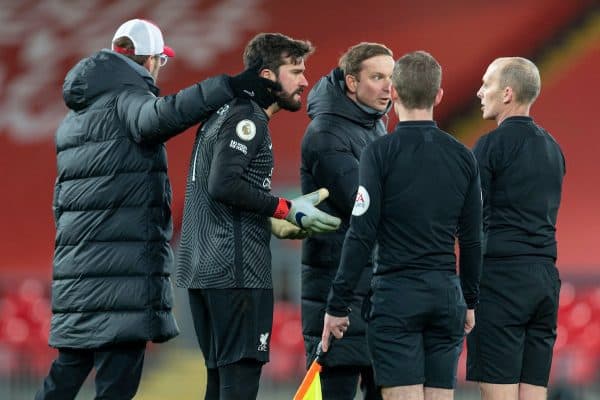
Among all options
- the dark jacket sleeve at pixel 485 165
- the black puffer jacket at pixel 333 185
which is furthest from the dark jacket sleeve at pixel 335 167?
the dark jacket sleeve at pixel 485 165

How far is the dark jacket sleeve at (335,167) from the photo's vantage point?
449 cm

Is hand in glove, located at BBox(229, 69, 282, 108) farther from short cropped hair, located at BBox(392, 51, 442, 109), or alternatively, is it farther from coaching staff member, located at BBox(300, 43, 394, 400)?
short cropped hair, located at BBox(392, 51, 442, 109)

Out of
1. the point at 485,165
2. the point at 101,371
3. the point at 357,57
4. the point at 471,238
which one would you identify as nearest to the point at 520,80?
the point at 485,165

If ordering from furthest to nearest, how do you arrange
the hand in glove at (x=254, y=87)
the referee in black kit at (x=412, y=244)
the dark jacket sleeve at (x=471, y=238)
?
the hand in glove at (x=254, y=87), the dark jacket sleeve at (x=471, y=238), the referee in black kit at (x=412, y=244)

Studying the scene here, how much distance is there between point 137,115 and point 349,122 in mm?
786

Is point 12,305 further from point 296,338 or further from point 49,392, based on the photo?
point 49,392

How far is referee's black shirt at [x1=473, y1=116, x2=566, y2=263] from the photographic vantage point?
4441 millimetres

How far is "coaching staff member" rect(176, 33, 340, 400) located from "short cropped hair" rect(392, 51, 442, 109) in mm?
529

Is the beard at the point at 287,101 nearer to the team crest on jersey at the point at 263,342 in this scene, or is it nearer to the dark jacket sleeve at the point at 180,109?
the dark jacket sleeve at the point at 180,109

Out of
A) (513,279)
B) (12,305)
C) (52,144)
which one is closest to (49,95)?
(52,144)

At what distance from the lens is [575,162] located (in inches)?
318

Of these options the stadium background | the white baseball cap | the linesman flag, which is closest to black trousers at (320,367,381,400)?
the linesman flag

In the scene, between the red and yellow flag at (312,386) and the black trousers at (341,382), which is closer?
the red and yellow flag at (312,386)

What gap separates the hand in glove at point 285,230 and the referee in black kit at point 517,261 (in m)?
0.66
